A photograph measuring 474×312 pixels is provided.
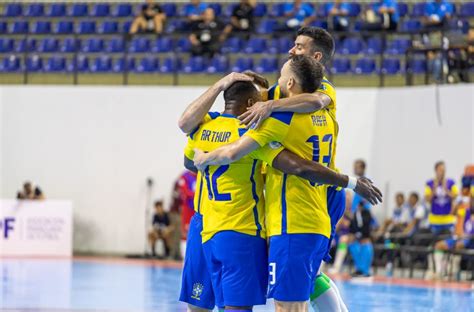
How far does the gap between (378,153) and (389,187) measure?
2.68 feet

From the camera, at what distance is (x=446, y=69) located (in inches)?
759

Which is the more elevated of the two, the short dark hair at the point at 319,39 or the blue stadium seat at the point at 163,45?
the blue stadium seat at the point at 163,45

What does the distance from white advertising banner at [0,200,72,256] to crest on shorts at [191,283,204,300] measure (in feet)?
46.3

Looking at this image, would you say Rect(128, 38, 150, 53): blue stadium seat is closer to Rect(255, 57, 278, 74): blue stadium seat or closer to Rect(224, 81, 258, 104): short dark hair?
Rect(255, 57, 278, 74): blue stadium seat

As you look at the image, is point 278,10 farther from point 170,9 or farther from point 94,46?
point 94,46

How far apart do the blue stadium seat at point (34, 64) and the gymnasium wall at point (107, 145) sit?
2.75 feet

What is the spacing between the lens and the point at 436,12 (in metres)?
20.4

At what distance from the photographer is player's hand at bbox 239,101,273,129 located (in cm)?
621

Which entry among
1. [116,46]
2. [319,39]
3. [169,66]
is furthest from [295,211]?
[116,46]

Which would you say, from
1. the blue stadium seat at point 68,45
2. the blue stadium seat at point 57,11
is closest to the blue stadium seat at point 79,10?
the blue stadium seat at point 57,11

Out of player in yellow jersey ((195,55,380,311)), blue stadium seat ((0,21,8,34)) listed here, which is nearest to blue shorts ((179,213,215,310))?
player in yellow jersey ((195,55,380,311))

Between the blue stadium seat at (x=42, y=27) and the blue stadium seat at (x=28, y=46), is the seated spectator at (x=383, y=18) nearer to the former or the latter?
the blue stadium seat at (x=42, y=27)

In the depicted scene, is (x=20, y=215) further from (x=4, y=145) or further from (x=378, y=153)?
(x=378, y=153)

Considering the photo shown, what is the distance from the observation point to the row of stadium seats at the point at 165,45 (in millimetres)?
21281
